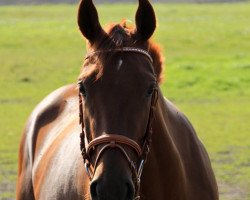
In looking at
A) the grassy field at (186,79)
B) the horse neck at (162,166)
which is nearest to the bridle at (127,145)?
the horse neck at (162,166)

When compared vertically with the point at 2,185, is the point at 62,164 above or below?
above

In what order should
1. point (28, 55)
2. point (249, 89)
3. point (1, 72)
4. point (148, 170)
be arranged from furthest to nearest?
point (28, 55) < point (1, 72) < point (249, 89) < point (148, 170)

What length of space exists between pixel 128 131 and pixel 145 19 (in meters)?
0.63

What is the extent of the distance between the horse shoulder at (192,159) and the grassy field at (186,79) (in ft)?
2.03

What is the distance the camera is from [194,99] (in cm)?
1750

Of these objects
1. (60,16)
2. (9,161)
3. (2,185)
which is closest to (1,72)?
(9,161)

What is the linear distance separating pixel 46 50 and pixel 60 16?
21.9m

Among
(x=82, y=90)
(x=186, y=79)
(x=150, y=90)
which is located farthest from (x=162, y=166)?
(x=186, y=79)

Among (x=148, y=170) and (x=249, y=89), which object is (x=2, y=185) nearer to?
(x=148, y=170)

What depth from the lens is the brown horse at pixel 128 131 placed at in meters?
A: 3.57

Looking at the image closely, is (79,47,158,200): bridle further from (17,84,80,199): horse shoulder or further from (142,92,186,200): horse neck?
(17,84,80,199): horse shoulder

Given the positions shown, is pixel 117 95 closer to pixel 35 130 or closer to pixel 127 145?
pixel 127 145

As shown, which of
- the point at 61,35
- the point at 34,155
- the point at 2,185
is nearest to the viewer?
the point at 34,155

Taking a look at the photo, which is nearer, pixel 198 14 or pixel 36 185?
pixel 36 185
